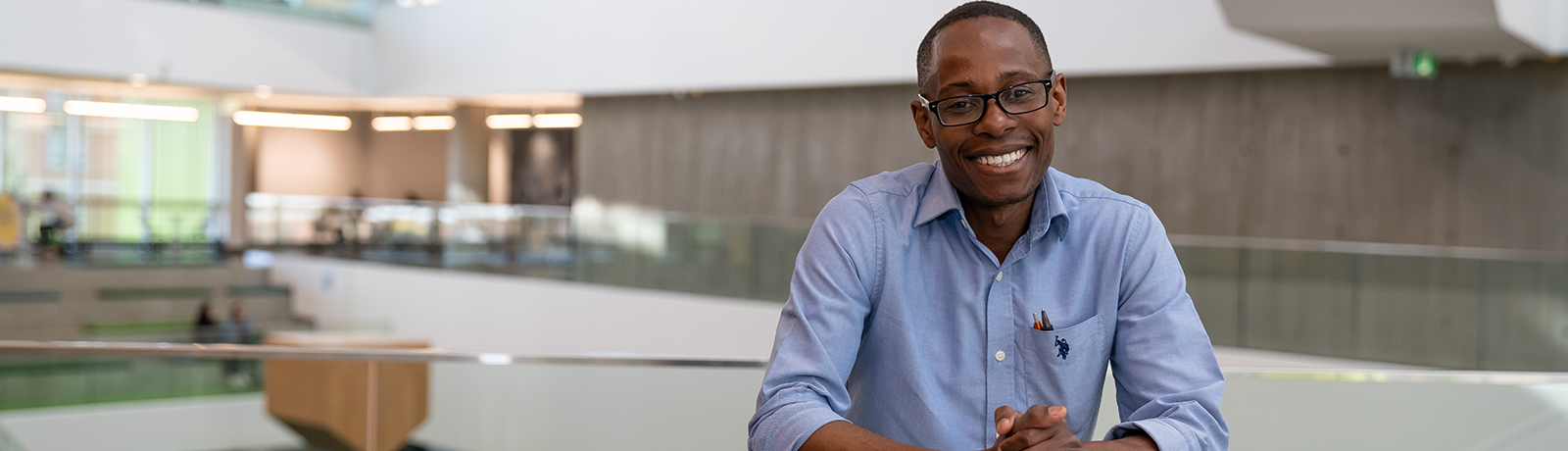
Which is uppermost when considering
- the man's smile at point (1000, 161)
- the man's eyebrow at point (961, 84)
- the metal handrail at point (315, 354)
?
the man's eyebrow at point (961, 84)

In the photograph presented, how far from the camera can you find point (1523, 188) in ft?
27.9

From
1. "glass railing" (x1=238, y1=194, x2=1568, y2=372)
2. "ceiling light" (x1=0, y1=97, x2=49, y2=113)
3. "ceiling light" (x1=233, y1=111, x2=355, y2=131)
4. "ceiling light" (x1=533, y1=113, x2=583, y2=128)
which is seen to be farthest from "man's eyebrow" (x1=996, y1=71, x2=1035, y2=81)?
"ceiling light" (x1=233, y1=111, x2=355, y2=131)

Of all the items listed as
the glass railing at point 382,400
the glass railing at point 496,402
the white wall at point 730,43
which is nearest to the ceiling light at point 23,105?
the white wall at point 730,43

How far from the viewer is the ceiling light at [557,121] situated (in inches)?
622

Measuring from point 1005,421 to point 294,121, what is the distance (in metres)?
19.9

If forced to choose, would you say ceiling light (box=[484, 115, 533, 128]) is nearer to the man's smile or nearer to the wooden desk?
the wooden desk

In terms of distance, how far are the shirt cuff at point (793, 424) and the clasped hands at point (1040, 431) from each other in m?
0.19

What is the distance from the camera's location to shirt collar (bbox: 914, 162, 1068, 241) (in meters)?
1.40

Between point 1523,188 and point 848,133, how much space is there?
5.96 metres

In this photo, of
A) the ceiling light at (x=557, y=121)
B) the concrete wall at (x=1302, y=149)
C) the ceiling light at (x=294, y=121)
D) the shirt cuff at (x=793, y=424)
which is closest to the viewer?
the shirt cuff at (x=793, y=424)

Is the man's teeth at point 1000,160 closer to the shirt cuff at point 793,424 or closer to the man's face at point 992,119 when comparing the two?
the man's face at point 992,119

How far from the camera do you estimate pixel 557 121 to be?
16062mm

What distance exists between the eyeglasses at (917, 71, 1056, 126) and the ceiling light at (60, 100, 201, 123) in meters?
18.1

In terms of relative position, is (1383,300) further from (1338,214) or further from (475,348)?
(475,348)
